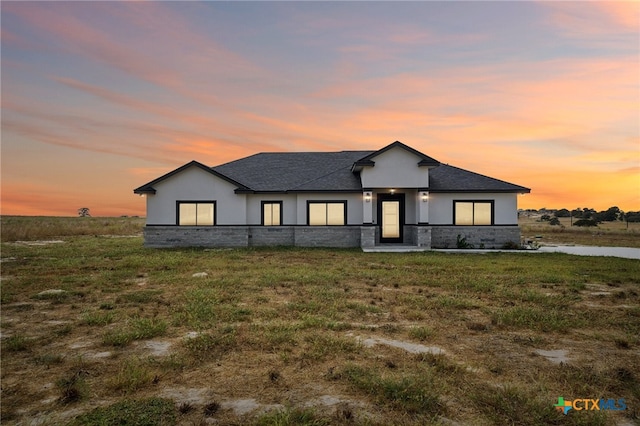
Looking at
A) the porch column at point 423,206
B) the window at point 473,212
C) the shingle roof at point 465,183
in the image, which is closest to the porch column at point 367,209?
the porch column at point 423,206

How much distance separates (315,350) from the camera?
4820mm

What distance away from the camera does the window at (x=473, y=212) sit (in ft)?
69.8

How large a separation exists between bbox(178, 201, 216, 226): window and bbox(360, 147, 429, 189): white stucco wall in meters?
10.5

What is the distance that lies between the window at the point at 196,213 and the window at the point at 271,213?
335cm

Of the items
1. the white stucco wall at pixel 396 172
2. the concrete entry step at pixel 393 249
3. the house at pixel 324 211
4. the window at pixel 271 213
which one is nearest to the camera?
the concrete entry step at pixel 393 249

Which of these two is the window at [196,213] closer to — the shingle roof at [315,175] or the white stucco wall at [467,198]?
the shingle roof at [315,175]

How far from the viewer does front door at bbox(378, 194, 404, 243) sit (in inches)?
861

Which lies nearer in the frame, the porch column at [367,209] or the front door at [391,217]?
the porch column at [367,209]

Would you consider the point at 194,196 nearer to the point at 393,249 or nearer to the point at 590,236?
the point at 393,249

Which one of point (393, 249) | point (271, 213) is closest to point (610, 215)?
point (393, 249)

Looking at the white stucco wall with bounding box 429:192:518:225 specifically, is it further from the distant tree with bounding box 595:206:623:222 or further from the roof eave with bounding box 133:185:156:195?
the distant tree with bounding box 595:206:623:222

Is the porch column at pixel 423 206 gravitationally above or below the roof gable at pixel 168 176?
below

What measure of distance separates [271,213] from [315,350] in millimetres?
17694

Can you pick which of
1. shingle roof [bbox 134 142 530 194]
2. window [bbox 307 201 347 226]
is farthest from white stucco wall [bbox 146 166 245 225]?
window [bbox 307 201 347 226]
